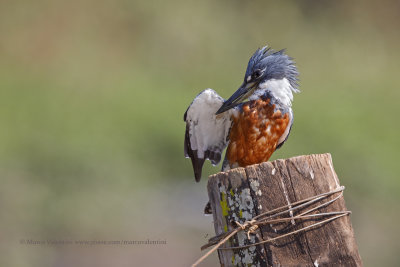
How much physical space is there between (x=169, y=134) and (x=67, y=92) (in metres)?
2.13

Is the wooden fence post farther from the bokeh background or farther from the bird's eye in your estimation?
the bokeh background

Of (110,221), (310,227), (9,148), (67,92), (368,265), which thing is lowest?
(310,227)

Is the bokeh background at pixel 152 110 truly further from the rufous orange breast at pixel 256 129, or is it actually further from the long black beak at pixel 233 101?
the long black beak at pixel 233 101

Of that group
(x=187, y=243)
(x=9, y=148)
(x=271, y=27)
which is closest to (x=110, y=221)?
(x=187, y=243)

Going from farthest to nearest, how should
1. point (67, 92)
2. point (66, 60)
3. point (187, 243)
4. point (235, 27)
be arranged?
point (235, 27), point (66, 60), point (67, 92), point (187, 243)

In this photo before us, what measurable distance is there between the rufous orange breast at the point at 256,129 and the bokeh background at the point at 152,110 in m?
2.78

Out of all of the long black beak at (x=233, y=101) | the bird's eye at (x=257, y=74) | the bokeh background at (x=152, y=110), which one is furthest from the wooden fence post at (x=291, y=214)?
the bokeh background at (x=152, y=110)

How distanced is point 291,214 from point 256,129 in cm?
204

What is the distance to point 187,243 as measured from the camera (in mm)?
7430

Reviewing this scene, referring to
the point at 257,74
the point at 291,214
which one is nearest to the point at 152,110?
the point at 257,74

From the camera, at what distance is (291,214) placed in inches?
101

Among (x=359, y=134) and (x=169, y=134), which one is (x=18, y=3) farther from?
(x=359, y=134)

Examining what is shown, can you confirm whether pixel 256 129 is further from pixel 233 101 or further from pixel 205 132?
pixel 205 132

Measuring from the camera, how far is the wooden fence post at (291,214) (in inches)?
101
